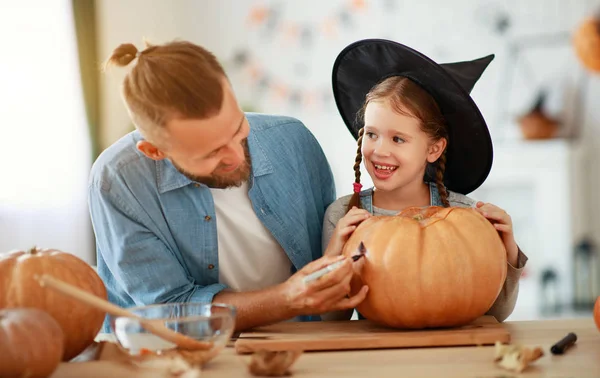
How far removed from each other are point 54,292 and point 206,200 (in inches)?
22.2

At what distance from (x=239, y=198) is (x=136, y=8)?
3.36 metres

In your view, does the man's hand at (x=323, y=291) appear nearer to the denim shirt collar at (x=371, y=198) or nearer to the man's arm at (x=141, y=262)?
the man's arm at (x=141, y=262)

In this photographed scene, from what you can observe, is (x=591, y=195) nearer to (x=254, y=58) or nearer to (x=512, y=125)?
(x=512, y=125)

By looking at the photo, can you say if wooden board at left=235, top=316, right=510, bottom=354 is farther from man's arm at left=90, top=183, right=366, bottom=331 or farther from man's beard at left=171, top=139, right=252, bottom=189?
man's beard at left=171, top=139, right=252, bottom=189

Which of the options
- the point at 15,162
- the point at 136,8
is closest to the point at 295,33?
the point at 136,8

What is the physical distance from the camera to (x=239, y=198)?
1.87 m

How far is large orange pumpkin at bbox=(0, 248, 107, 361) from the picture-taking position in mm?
1254

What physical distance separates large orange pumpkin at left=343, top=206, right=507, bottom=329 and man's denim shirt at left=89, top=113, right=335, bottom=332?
405mm

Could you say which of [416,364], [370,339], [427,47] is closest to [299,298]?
[370,339]

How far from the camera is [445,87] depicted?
1.74 meters

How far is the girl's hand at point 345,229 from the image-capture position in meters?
1.57

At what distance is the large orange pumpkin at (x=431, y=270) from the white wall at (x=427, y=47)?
3677 mm

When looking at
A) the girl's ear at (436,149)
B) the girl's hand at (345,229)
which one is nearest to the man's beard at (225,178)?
the girl's hand at (345,229)

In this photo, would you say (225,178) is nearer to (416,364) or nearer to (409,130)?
(409,130)
